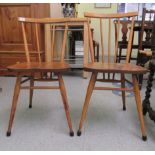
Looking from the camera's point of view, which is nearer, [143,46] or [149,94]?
[149,94]

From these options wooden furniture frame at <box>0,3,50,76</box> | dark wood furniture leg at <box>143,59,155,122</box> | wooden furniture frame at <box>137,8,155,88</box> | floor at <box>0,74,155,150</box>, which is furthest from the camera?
wooden furniture frame at <box>0,3,50,76</box>

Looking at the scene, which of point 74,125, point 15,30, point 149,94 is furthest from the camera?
point 15,30

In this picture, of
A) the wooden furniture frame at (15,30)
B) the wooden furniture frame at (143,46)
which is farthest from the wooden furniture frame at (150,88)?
the wooden furniture frame at (15,30)

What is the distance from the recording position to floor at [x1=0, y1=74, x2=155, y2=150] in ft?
4.11

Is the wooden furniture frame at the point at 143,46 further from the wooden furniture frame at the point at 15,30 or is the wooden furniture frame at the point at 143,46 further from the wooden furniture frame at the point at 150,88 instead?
the wooden furniture frame at the point at 15,30

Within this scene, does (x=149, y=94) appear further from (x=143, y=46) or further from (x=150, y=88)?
(x=143, y=46)

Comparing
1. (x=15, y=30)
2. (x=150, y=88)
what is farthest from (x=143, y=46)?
(x=15, y=30)

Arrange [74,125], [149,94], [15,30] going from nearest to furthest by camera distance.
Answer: [74,125]
[149,94]
[15,30]

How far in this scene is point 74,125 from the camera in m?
1.52

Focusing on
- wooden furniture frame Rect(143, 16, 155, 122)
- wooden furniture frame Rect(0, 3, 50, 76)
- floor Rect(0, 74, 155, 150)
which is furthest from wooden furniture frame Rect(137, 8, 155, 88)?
wooden furniture frame Rect(0, 3, 50, 76)

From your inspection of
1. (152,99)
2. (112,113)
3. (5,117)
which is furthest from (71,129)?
(152,99)

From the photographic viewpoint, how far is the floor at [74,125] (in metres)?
1.25

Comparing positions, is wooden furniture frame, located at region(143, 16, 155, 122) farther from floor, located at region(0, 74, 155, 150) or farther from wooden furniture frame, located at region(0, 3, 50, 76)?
wooden furniture frame, located at region(0, 3, 50, 76)

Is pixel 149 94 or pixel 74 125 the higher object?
pixel 149 94
